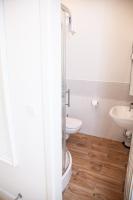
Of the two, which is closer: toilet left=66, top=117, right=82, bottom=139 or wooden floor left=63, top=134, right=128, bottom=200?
wooden floor left=63, top=134, right=128, bottom=200

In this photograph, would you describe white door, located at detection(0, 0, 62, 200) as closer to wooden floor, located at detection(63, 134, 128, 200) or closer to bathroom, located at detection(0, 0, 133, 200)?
bathroom, located at detection(0, 0, 133, 200)

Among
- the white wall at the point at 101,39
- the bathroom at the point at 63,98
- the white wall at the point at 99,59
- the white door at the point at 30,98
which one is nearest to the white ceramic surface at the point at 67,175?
the bathroom at the point at 63,98

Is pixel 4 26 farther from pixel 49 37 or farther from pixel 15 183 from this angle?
pixel 15 183

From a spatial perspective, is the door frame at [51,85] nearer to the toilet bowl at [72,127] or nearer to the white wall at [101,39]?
the toilet bowl at [72,127]

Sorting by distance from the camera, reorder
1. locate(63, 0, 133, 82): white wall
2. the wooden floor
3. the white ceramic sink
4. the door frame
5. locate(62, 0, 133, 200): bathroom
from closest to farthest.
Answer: the door frame
the wooden floor
the white ceramic sink
locate(62, 0, 133, 200): bathroom
locate(63, 0, 133, 82): white wall

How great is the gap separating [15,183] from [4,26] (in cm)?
146

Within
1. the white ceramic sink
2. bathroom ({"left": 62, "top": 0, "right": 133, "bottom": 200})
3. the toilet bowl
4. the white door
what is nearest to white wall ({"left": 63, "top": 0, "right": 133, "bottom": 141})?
bathroom ({"left": 62, "top": 0, "right": 133, "bottom": 200})

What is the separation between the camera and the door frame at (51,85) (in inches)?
41.3

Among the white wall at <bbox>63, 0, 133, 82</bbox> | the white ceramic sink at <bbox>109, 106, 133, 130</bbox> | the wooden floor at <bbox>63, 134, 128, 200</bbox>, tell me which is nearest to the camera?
the wooden floor at <bbox>63, 134, 128, 200</bbox>

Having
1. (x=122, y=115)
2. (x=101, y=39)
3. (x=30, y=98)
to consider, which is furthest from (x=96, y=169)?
(x=101, y=39)

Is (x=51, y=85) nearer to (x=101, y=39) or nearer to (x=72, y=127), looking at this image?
(x=72, y=127)

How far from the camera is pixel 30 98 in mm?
1270

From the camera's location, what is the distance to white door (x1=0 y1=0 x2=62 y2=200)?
1.09m

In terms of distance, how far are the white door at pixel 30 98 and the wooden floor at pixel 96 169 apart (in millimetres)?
485
